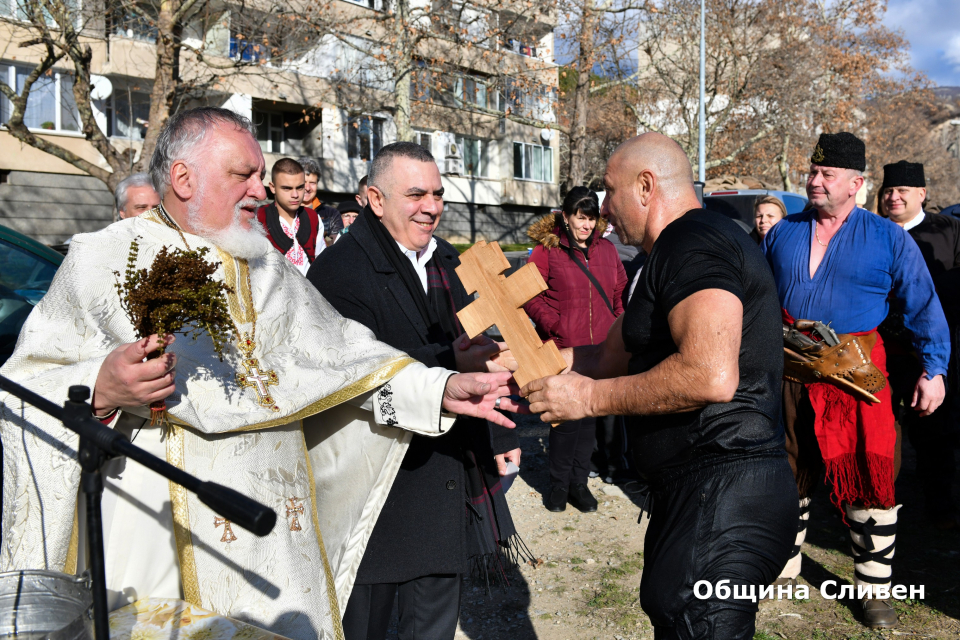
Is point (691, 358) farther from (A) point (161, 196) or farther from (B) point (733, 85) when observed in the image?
(B) point (733, 85)

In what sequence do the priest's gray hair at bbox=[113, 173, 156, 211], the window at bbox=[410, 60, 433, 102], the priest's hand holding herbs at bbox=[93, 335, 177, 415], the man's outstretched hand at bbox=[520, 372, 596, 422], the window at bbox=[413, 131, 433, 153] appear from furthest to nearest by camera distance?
the window at bbox=[413, 131, 433, 153]
the window at bbox=[410, 60, 433, 102]
the priest's gray hair at bbox=[113, 173, 156, 211]
the man's outstretched hand at bbox=[520, 372, 596, 422]
the priest's hand holding herbs at bbox=[93, 335, 177, 415]

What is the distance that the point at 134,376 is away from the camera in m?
1.92

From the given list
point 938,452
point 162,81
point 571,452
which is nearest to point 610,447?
point 571,452

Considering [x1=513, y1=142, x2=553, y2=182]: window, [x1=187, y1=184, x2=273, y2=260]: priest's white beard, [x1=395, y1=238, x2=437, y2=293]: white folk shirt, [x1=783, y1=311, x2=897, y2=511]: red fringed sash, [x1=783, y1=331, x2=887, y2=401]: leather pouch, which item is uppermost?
[x1=513, y1=142, x2=553, y2=182]: window

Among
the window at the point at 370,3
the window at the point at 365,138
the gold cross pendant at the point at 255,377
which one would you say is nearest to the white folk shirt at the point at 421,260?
the gold cross pendant at the point at 255,377

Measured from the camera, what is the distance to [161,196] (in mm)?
2525

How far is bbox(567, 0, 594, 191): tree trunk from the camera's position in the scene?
19172mm

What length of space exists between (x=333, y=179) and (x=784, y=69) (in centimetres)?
1739

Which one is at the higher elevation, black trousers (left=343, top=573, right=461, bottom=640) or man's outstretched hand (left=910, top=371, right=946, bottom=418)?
man's outstretched hand (left=910, top=371, right=946, bottom=418)

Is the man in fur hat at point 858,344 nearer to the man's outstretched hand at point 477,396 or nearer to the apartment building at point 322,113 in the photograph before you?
the man's outstretched hand at point 477,396

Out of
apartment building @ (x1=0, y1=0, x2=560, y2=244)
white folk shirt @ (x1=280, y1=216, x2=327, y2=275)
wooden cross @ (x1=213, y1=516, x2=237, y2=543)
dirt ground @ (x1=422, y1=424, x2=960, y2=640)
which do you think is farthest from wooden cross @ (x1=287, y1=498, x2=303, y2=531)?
apartment building @ (x1=0, y1=0, x2=560, y2=244)

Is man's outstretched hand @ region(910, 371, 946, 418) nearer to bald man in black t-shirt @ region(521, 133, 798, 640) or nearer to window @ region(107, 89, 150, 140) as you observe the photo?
bald man in black t-shirt @ region(521, 133, 798, 640)

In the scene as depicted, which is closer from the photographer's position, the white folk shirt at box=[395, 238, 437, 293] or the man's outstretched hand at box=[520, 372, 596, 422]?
the man's outstretched hand at box=[520, 372, 596, 422]

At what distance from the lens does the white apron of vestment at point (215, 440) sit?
214 cm
